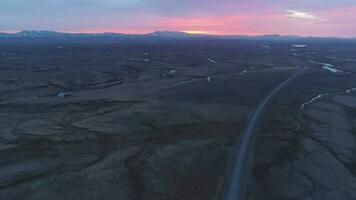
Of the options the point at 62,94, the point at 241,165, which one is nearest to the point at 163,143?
the point at 241,165

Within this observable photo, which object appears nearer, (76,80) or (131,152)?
(131,152)

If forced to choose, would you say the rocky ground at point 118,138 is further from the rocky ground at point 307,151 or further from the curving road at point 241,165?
the rocky ground at point 307,151

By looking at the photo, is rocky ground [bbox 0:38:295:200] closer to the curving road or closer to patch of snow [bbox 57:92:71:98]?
patch of snow [bbox 57:92:71:98]

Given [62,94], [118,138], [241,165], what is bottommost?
[62,94]

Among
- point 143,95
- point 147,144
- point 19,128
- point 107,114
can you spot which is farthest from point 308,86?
point 19,128

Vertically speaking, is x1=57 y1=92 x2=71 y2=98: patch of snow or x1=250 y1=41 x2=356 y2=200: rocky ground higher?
x1=250 y1=41 x2=356 y2=200: rocky ground

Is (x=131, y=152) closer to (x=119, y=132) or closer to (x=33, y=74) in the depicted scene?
(x=119, y=132)

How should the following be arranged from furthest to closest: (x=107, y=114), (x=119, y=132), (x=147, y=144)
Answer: (x=107, y=114)
(x=119, y=132)
(x=147, y=144)

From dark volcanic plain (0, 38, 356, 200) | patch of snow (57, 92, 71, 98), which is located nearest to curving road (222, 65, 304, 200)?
dark volcanic plain (0, 38, 356, 200)

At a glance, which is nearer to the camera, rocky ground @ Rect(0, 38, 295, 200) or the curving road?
the curving road

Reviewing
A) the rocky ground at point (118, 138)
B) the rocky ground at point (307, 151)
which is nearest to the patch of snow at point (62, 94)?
the rocky ground at point (118, 138)

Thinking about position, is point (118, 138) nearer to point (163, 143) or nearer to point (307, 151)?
point (163, 143)
